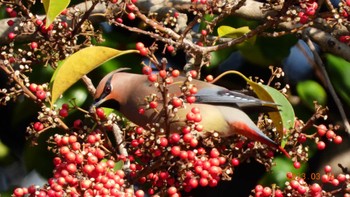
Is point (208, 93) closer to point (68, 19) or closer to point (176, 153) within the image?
point (176, 153)

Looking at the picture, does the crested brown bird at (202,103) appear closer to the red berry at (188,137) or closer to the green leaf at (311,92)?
the red berry at (188,137)

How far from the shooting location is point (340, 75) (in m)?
2.78

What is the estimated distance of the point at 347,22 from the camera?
210cm

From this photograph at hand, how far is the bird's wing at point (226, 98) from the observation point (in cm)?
208

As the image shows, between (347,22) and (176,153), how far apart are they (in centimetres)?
71

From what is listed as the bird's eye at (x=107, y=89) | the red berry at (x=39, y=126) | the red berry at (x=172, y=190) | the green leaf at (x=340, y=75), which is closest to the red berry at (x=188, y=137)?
the red berry at (x=172, y=190)

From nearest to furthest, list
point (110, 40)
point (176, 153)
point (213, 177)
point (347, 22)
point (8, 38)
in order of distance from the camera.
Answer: point (176, 153), point (213, 177), point (347, 22), point (8, 38), point (110, 40)

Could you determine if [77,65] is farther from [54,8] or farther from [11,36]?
[11,36]

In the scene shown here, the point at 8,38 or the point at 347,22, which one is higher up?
the point at 347,22

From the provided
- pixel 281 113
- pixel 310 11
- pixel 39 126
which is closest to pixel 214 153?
pixel 281 113

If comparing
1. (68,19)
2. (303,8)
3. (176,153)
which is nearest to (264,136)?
(176,153)

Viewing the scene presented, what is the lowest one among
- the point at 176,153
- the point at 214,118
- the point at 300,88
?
the point at 300,88

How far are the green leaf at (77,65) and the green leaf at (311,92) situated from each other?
1049 mm

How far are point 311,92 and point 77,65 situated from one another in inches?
46.3
